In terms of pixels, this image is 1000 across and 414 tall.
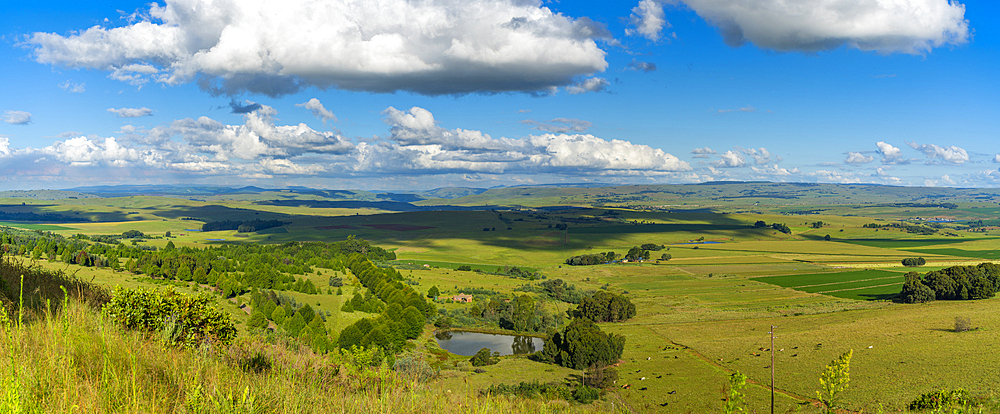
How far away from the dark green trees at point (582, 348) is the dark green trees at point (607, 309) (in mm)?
16373

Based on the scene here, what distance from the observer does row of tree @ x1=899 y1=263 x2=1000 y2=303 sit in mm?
94281

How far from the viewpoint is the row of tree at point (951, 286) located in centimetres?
9428

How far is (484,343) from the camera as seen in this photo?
86.2 m

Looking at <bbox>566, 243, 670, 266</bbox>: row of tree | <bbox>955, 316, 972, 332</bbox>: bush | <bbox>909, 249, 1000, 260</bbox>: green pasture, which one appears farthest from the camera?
<bbox>566, 243, 670, 266</bbox>: row of tree

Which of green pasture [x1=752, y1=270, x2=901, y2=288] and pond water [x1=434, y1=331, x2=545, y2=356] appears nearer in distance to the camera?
pond water [x1=434, y1=331, x2=545, y2=356]

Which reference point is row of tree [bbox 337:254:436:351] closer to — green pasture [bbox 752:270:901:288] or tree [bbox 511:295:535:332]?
tree [bbox 511:295:535:332]

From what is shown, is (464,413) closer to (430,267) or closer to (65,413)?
(65,413)

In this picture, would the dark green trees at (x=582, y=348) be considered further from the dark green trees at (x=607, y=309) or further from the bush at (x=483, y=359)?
the dark green trees at (x=607, y=309)

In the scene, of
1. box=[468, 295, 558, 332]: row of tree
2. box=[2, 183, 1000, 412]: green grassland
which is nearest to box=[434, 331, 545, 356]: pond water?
box=[468, 295, 558, 332]: row of tree

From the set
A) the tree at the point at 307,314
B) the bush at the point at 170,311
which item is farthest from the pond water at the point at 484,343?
the bush at the point at 170,311

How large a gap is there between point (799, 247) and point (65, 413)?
218 meters

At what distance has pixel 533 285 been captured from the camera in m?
125

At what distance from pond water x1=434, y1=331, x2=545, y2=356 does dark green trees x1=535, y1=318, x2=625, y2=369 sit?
7812 millimetres

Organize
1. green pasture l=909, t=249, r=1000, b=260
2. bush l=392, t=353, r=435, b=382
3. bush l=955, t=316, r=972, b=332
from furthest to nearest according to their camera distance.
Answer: green pasture l=909, t=249, r=1000, b=260 → bush l=955, t=316, r=972, b=332 → bush l=392, t=353, r=435, b=382
